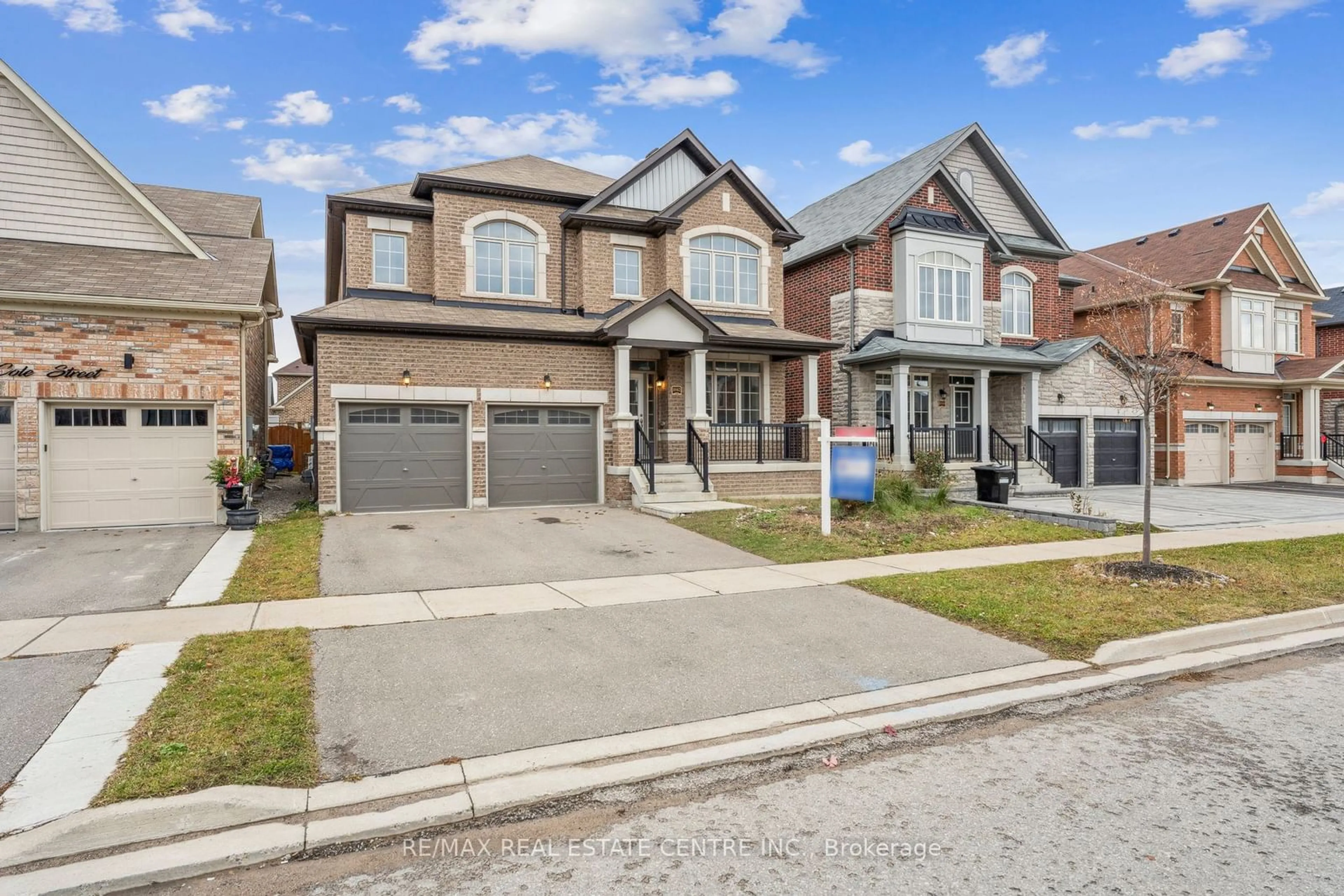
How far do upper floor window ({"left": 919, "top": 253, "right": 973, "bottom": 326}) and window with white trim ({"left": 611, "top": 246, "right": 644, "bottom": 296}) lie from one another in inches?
338

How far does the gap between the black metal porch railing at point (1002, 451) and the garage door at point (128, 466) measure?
789 inches

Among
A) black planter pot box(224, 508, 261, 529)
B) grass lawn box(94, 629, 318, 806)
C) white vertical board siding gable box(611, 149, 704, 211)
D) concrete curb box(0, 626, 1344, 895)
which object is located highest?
white vertical board siding gable box(611, 149, 704, 211)

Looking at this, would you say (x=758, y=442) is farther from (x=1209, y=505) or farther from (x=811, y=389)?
(x=1209, y=505)

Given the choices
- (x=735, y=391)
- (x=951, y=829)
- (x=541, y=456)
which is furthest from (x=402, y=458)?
(x=951, y=829)

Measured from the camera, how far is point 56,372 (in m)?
13.1

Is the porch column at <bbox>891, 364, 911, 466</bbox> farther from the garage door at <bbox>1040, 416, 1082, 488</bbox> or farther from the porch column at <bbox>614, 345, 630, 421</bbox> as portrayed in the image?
the porch column at <bbox>614, 345, 630, 421</bbox>

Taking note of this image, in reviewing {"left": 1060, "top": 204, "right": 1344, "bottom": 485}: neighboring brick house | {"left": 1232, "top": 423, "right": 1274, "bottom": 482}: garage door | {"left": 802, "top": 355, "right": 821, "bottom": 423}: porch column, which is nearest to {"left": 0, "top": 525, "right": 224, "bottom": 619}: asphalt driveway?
{"left": 802, "top": 355, "right": 821, "bottom": 423}: porch column

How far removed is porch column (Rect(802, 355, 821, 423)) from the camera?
1972 cm

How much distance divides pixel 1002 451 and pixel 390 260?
18340 mm

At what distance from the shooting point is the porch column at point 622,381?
17.4 meters

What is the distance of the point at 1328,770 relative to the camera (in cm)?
432

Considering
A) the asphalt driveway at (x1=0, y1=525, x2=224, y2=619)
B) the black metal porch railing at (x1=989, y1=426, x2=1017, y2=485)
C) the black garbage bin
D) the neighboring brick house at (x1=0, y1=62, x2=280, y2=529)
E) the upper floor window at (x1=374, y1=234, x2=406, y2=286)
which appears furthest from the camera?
the black metal porch railing at (x1=989, y1=426, x2=1017, y2=485)

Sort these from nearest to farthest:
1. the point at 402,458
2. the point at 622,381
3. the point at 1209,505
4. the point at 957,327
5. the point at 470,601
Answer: the point at 470,601, the point at 402,458, the point at 622,381, the point at 1209,505, the point at 957,327

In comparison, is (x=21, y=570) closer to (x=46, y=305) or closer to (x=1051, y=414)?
(x=46, y=305)
